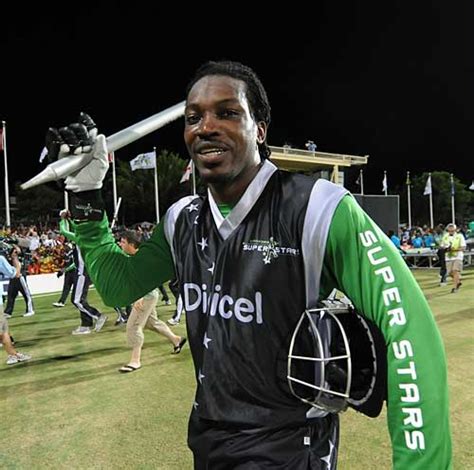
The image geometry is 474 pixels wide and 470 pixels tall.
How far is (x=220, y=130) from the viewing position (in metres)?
1.72

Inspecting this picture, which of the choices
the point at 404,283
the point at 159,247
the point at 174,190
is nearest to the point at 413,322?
the point at 404,283

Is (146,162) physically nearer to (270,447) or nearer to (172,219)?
(172,219)

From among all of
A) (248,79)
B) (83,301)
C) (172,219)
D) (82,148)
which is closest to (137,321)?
(83,301)

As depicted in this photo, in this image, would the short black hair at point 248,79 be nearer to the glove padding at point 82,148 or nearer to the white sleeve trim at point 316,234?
the white sleeve trim at point 316,234

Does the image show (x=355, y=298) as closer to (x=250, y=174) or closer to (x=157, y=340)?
(x=250, y=174)

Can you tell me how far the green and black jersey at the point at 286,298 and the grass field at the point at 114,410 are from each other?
270 cm

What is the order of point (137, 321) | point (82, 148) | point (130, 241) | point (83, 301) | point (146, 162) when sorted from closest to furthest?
1. point (82, 148)
2. point (137, 321)
3. point (130, 241)
4. point (83, 301)
5. point (146, 162)

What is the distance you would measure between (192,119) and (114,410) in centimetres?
435

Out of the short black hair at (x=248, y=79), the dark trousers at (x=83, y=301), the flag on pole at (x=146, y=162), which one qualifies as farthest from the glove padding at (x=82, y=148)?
the flag on pole at (x=146, y=162)

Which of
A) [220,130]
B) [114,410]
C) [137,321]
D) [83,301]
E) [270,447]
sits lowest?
[114,410]

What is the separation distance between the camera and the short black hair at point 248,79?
1821 millimetres

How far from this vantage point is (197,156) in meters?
1.77

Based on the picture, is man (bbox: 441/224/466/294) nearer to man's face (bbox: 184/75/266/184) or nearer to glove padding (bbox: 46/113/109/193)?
glove padding (bbox: 46/113/109/193)

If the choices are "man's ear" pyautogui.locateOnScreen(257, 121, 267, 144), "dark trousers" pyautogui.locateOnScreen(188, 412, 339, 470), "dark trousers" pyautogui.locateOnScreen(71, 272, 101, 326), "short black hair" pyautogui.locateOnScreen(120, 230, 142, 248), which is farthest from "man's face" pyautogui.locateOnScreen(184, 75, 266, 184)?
"dark trousers" pyautogui.locateOnScreen(71, 272, 101, 326)
